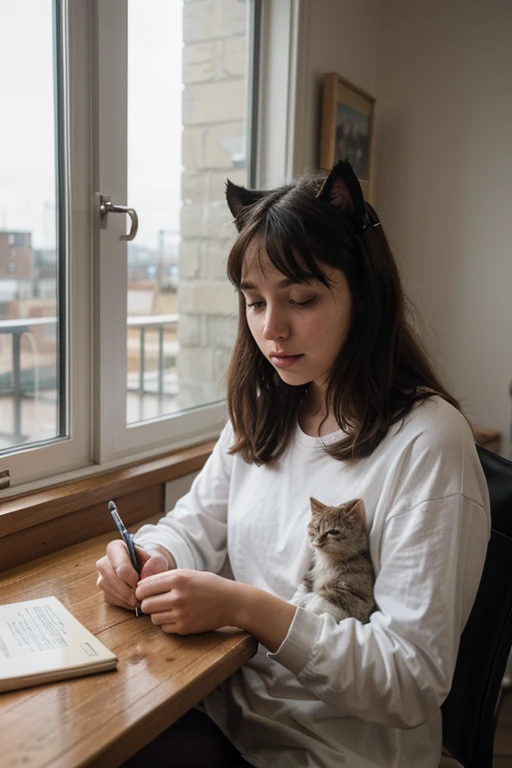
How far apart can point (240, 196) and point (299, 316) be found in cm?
26

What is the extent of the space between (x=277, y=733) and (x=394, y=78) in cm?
225

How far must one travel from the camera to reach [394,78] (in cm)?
253

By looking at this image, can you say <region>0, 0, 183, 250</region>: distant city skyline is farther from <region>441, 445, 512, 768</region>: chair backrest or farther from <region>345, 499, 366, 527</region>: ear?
<region>441, 445, 512, 768</region>: chair backrest

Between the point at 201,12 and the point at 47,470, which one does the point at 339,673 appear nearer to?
the point at 47,470

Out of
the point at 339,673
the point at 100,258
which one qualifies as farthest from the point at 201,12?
the point at 339,673

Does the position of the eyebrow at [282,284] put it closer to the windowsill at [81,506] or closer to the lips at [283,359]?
the lips at [283,359]

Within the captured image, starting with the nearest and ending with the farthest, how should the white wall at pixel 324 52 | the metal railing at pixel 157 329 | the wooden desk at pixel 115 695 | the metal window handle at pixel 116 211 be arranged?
the wooden desk at pixel 115 695
the metal window handle at pixel 116 211
the metal railing at pixel 157 329
the white wall at pixel 324 52

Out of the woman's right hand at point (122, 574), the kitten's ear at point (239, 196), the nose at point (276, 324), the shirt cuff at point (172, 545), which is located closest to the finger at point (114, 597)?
the woman's right hand at point (122, 574)

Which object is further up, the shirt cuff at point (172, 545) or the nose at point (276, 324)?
the nose at point (276, 324)

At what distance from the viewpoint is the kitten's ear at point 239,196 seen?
3.90 feet

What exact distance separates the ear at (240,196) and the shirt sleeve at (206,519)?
440 millimetres

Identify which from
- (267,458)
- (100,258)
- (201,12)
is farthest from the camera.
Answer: (201,12)

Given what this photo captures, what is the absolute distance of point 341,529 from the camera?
105cm

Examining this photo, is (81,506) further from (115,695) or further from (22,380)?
(115,695)
